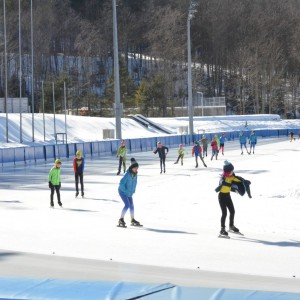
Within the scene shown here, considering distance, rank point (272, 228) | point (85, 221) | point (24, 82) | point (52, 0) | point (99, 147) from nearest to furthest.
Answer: point (272, 228), point (85, 221), point (99, 147), point (24, 82), point (52, 0)

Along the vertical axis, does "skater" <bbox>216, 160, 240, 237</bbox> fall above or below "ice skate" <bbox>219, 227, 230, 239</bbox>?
above

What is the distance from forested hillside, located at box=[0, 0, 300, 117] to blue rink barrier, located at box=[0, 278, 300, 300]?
6821 centimetres

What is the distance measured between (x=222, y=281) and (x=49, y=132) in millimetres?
45284

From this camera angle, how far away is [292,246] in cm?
1321

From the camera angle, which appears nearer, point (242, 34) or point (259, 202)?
point (259, 202)

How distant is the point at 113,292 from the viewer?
6.14 meters

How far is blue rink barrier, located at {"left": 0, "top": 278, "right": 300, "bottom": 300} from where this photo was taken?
5.98m

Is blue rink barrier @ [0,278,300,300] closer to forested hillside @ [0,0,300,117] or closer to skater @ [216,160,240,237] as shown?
skater @ [216,160,240,237]

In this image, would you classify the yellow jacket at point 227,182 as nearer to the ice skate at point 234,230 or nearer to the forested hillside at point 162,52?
the ice skate at point 234,230

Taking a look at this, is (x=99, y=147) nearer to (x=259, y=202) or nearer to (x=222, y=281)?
(x=259, y=202)

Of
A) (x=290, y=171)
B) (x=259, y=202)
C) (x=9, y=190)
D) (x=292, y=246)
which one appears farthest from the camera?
(x=290, y=171)

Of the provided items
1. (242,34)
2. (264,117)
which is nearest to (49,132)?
(264,117)

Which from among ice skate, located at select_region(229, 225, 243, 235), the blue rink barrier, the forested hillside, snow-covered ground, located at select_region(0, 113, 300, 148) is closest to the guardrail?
snow-covered ground, located at select_region(0, 113, 300, 148)

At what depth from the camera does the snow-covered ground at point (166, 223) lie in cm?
1238
